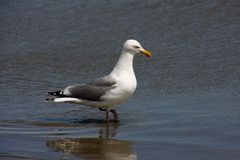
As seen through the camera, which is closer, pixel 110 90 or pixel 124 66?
pixel 110 90

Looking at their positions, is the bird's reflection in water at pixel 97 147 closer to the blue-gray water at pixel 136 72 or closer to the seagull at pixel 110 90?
the blue-gray water at pixel 136 72

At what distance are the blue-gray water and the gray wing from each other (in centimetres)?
26

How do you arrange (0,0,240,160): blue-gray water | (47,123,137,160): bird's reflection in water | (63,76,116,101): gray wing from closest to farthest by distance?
(47,123,137,160): bird's reflection in water
(0,0,240,160): blue-gray water
(63,76,116,101): gray wing

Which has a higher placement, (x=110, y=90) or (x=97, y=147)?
(x=110, y=90)

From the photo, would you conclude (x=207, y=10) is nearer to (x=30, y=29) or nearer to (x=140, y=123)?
(x=30, y=29)

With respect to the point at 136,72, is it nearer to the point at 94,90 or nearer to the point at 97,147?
the point at 94,90

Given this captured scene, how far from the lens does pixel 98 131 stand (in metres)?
6.90

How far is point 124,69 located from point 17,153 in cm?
219

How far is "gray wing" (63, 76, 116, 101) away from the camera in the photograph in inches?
297

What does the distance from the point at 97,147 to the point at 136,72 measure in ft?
10.9

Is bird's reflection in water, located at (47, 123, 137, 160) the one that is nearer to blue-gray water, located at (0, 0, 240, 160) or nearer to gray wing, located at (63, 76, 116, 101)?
blue-gray water, located at (0, 0, 240, 160)

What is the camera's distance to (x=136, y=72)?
30.6ft

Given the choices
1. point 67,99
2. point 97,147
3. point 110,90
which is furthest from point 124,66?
point 97,147

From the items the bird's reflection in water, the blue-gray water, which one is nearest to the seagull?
the blue-gray water
